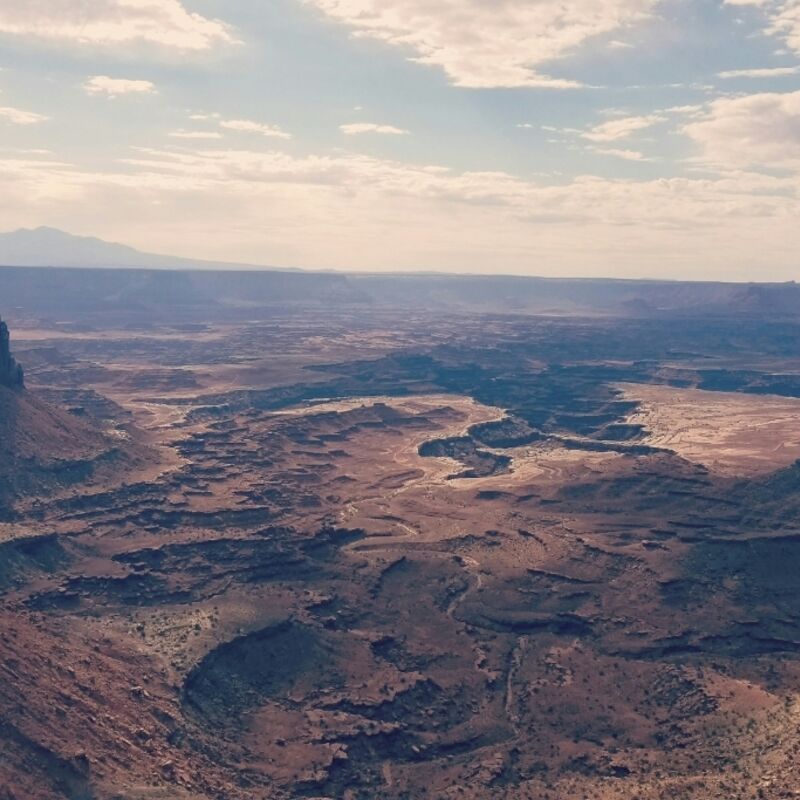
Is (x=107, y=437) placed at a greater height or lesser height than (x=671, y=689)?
greater

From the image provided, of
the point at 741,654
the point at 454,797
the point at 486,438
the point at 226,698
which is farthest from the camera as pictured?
the point at 486,438

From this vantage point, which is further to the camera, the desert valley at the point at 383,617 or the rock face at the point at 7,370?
the rock face at the point at 7,370

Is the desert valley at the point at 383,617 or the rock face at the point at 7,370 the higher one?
the rock face at the point at 7,370

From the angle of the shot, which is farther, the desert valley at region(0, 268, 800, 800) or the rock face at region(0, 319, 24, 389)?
the rock face at region(0, 319, 24, 389)

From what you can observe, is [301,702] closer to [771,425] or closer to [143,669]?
[143,669]

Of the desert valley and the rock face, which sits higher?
the rock face

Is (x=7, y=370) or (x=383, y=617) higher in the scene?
(x=7, y=370)

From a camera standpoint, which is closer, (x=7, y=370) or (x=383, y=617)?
(x=383, y=617)

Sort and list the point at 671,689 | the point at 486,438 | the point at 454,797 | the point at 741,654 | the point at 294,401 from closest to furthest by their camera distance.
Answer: the point at 454,797 → the point at 671,689 → the point at 741,654 → the point at 486,438 → the point at 294,401

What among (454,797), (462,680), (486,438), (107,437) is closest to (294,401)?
(486,438)

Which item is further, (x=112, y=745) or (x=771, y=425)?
(x=771, y=425)

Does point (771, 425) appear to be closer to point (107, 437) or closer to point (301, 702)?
point (107, 437)
